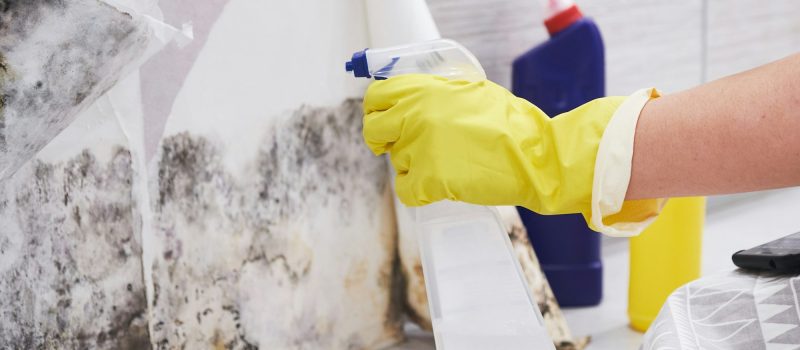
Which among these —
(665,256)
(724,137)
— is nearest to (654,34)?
(665,256)

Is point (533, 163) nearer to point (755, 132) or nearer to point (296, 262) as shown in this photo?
point (755, 132)

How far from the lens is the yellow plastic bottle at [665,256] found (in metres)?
Answer: 1.12

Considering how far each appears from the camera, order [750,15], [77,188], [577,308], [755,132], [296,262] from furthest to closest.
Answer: [750,15] → [577,308] → [296,262] → [77,188] → [755,132]

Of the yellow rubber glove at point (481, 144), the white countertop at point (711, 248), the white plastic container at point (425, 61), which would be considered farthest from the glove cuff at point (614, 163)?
the white countertop at point (711, 248)

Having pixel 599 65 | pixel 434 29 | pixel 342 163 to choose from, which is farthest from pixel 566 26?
pixel 342 163

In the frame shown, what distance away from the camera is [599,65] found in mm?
1146

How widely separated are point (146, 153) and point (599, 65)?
0.65 meters

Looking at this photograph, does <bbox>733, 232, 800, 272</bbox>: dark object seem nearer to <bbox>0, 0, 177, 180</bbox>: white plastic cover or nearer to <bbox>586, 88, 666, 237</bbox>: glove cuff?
<bbox>586, 88, 666, 237</bbox>: glove cuff

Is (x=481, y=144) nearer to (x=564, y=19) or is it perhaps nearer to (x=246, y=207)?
(x=246, y=207)

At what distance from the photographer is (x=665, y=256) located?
1.13 metres

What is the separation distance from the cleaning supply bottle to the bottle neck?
0.33m

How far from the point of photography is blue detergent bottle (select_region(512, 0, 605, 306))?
3.69 feet

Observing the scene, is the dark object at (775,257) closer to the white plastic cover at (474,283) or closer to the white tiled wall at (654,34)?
the white plastic cover at (474,283)

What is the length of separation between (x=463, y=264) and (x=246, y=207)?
10.5 inches
